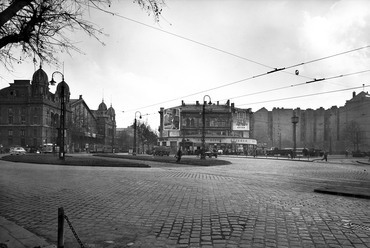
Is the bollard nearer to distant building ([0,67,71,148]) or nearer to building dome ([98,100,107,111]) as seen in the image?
distant building ([0,67,71,148])

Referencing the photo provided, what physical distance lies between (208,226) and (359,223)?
9.78 ft

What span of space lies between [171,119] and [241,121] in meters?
20.5

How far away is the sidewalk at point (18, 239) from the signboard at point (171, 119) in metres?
85.6

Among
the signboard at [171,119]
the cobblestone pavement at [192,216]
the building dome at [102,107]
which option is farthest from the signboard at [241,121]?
the cobblestone pavement at [192,216]

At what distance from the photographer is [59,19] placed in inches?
253

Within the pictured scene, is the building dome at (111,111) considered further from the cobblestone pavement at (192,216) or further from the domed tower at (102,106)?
the cobblestone pavement at (192,216)

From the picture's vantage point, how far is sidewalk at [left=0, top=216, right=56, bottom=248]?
458 cm

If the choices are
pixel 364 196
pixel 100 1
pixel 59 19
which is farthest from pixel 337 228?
pixel 59 19

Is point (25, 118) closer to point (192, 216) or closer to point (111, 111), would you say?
point (111, 111)

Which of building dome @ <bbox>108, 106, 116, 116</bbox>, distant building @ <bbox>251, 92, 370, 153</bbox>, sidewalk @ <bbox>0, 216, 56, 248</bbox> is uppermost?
building dome @ <bbox>108, 106, 116, 116</bbox>

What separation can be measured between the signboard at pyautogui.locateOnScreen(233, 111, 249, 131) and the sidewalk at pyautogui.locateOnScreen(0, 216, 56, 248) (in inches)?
3441

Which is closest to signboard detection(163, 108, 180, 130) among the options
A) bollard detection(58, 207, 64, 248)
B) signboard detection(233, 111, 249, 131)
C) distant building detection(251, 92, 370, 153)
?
signboard detection(233, 111, 249, 131)

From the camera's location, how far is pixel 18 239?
16.0 ft

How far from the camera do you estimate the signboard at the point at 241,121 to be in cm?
9125
